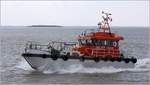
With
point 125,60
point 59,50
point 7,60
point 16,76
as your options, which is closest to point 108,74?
point 125,60

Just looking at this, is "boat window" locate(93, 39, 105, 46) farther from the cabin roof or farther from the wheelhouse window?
the cabin roof

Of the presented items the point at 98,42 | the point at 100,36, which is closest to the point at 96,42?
the point at 98,42

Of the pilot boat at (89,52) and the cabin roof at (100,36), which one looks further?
the cabin roof at (100,36)

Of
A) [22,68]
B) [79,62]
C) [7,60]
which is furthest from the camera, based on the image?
[7,60]

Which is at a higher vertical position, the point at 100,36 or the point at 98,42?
the point at 100,36

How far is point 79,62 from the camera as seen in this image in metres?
28.1

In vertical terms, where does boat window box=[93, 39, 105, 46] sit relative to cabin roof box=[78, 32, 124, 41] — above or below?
below

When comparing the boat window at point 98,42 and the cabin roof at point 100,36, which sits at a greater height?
the cabin roof at point 100,36

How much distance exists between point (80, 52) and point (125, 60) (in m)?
3.23

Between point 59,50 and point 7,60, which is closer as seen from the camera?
point 59,50

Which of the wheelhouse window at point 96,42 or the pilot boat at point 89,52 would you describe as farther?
the wheelhouse window at point 96,42

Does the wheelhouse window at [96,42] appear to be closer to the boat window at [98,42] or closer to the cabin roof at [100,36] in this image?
the boat window at [98,42]

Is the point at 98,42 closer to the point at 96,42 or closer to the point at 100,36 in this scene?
the point at 96,42

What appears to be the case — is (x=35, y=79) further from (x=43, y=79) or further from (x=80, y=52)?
(x=80, y=52)
